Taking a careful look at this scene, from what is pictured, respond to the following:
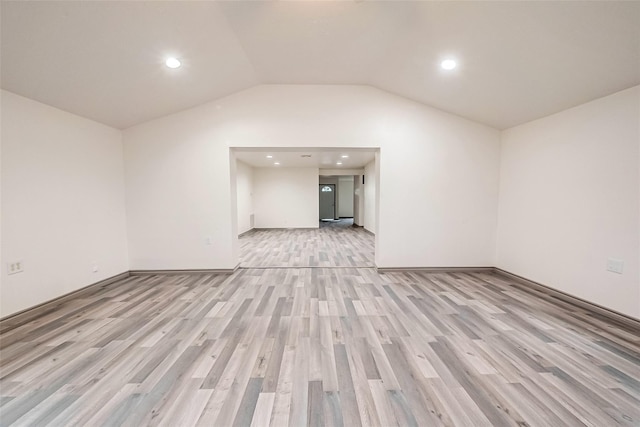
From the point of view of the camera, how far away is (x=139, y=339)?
2.08 meters

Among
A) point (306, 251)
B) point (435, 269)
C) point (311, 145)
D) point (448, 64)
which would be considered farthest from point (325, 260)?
point (448, 64)

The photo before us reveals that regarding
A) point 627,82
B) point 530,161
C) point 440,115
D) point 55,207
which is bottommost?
point 55,207

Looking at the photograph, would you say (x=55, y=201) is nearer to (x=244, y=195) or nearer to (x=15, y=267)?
(x=15, y=267)

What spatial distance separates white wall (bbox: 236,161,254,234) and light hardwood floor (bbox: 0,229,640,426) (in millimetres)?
4936

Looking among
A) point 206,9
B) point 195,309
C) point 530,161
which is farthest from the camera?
point 530,161

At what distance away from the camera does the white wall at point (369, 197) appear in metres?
8.03

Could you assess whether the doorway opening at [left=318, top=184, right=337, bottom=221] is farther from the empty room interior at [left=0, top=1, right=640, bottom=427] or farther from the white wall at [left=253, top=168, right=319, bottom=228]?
the empty room interior at [left=0, top=1, right=640, bottom=427]

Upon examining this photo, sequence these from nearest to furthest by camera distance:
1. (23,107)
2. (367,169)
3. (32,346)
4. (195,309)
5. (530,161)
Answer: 1. (32,346)
2. (23,107)
3. (195,309)
4. (530,161)
5. (367,169)

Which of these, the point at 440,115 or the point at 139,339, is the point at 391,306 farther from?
the point at 440,115

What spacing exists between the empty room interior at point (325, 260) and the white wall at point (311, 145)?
3 centimetres

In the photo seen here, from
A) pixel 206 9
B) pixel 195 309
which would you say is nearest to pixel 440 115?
pixel 206 9

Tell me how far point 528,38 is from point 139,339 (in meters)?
4.40

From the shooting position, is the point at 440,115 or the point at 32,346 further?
the point at 440,115

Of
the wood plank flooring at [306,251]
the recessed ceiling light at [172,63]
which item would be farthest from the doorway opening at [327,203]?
the recessed ceiling light at [172,63]
